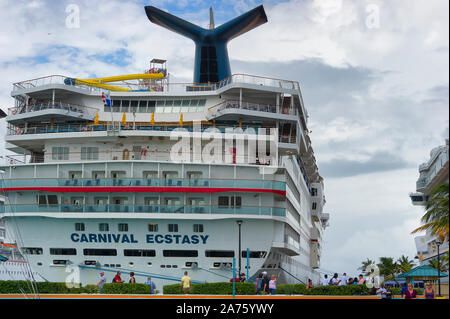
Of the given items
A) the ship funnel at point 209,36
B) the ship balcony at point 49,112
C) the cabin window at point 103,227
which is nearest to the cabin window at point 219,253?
the cabin window at point 103,227

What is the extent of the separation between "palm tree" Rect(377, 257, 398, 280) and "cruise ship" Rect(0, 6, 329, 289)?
259 ft

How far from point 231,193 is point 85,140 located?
467 inches

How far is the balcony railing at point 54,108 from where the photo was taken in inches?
1870

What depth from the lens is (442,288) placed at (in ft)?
178

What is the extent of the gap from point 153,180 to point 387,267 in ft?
307

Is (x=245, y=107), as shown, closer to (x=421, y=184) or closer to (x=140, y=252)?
(x=140, y=252)

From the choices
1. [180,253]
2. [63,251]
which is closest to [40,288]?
[63,251]

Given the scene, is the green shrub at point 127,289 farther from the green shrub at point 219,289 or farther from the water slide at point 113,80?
the water slide at point 113,80

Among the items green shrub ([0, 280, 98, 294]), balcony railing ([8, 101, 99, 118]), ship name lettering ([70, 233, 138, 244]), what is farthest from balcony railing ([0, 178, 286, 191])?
balcony railing ([8, 101, 99, 118])

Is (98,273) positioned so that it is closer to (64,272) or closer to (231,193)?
(64,272)

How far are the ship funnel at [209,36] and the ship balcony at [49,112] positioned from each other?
1237 cm

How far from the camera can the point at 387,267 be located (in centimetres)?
12475

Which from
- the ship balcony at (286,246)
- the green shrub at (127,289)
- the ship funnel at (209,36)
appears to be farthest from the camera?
the ship funnel at (209,36)

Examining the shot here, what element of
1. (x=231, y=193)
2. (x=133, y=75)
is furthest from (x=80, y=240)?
(x=133, y=75)
